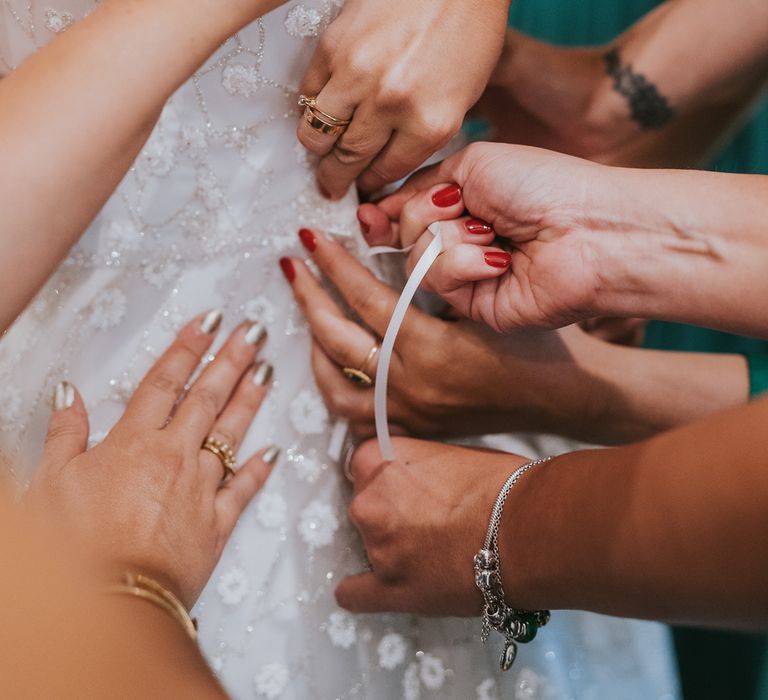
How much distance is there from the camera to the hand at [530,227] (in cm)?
68

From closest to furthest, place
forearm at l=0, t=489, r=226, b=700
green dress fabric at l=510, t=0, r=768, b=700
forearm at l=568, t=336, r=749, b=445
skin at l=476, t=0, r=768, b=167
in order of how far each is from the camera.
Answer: forearm at l=0, t=489, r=226, b=700 → forearm at l=568, t=336, r=749, b=445 → skin at l=476, t=0, r=768, b=167 → green dress fabric at l=510, t=0, r=768, b=700

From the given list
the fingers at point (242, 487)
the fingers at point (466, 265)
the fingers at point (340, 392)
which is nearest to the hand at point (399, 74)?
the fingers at point (466, 265)

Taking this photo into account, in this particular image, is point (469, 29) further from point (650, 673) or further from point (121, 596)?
point (650, 673)

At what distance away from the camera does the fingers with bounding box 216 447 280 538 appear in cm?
69

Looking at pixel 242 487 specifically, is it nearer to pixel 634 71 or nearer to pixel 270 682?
pixel 270 682

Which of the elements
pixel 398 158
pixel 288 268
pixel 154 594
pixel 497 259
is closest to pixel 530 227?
pixel 497 259

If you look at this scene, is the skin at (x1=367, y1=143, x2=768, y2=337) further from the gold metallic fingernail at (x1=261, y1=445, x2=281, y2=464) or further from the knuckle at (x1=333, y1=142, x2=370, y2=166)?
the gold metallic fingernail at (x1=261, y1=445, x2=281, y2=464)

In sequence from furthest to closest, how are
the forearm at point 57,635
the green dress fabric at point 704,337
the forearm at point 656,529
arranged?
the green dress fabric at point 704,337 < the forearm at point 656,529 < the forearm at point 57,635

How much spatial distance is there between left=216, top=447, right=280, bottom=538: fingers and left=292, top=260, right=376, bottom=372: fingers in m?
0.13

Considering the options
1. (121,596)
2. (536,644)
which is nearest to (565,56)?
(536,644)

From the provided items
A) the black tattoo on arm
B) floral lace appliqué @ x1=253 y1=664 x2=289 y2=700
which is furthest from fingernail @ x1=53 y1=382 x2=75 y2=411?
the black tattoo on arm

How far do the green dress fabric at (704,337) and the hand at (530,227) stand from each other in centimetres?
33

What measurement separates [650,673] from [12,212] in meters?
0.82

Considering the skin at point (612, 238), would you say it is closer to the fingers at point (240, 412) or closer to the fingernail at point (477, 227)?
the fingernail at point (477, 227)
